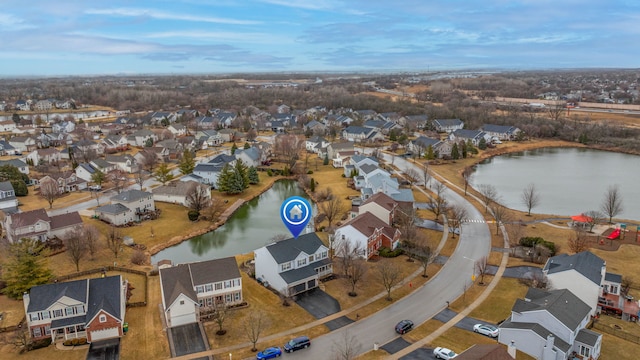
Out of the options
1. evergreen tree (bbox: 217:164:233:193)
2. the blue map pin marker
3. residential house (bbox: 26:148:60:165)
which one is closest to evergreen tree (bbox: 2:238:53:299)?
the blue map pin marker

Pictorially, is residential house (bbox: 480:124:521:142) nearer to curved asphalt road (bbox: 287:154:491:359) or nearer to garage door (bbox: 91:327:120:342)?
curved asphalt road (bbox: 287:154:491:359)

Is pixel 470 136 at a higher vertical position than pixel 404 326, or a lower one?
higher

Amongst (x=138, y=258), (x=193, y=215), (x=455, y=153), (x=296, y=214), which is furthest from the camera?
(x=455, y=153)

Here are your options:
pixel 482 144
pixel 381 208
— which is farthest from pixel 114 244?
pixel 482 144

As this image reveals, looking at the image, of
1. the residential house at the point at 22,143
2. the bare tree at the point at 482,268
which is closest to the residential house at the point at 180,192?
the bare tree at the point at 482,268

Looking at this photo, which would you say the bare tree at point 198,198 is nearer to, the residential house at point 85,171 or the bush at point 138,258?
the bush at point 138,258

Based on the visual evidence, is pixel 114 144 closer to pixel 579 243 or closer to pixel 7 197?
pixel 7 197
